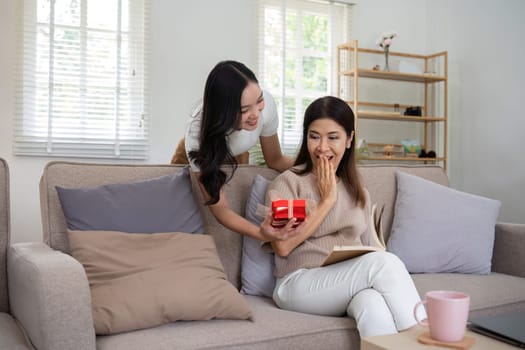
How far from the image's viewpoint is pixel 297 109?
493 cm

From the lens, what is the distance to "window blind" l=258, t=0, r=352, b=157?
4824mm

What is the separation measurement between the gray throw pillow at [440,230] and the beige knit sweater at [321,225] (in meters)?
0.28

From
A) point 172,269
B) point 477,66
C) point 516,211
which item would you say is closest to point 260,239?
point 172,269

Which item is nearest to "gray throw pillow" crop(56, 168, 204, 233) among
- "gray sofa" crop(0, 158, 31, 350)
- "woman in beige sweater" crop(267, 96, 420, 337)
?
"gray sofa" crop(0, 158, 31, 350)

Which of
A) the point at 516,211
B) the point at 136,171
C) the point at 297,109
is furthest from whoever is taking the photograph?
the point at 297,109

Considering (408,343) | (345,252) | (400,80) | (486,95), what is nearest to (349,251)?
(345,252)

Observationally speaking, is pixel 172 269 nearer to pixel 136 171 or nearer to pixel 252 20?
pixel 136 171

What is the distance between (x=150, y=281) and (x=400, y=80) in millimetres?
4263

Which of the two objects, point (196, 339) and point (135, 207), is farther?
point (135, 207)

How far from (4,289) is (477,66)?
4403 millimetres

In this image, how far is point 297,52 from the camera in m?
4.95

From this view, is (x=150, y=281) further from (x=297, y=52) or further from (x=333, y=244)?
(x=297, y=52)

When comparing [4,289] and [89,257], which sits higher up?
[89,257]

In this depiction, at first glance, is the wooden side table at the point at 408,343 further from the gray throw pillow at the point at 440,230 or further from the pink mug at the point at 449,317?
the gray throw pillow at the point at 440,230
